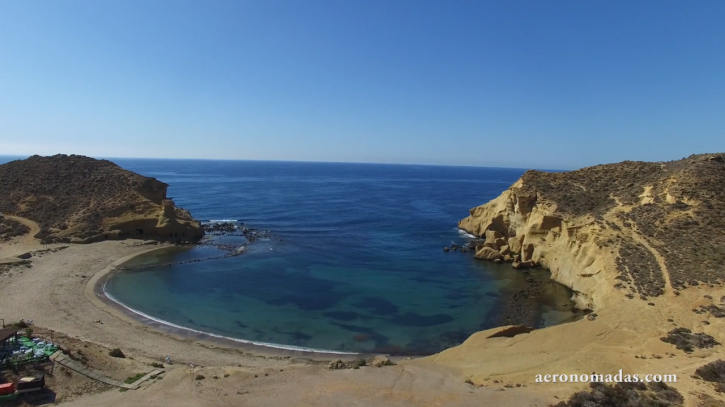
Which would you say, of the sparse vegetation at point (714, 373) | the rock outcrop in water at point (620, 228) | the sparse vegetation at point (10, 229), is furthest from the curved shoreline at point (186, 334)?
the rock outcrop in water at point (620, 228)

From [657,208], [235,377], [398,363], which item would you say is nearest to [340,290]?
[398,363]

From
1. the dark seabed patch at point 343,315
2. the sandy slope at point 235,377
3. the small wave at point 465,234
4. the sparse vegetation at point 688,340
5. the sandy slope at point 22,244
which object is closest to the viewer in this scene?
the sandy slope at point 235,377

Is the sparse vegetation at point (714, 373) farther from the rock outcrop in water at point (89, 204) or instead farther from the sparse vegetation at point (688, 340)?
the rock outcrop in water at point (89, 204)

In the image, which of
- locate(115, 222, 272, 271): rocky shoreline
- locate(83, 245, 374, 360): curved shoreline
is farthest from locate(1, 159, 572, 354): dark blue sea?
locate(115, 222, 272, 271): rocky shoreline

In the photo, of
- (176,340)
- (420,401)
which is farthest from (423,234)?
(420,401)

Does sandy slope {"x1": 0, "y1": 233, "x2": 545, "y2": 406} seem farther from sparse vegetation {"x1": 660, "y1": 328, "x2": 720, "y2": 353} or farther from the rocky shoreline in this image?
the rocky shoreline

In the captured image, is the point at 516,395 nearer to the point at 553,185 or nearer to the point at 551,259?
the point at 551,259
